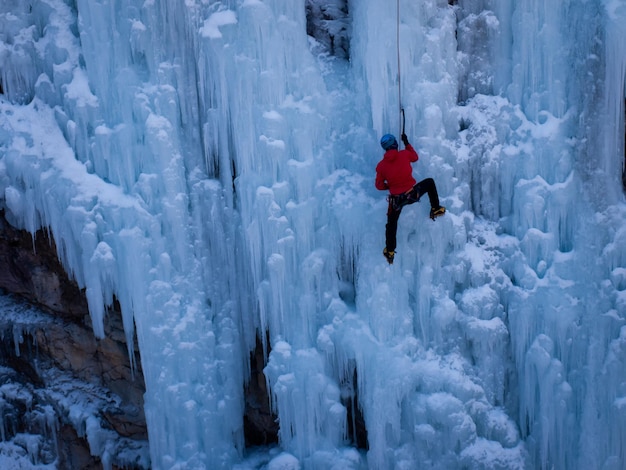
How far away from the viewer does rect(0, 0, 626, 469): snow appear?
619cm

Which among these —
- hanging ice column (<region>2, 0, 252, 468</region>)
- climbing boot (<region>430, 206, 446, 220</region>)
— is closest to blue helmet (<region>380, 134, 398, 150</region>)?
climbing boot (<region>430, 206, 446, 220</region>)

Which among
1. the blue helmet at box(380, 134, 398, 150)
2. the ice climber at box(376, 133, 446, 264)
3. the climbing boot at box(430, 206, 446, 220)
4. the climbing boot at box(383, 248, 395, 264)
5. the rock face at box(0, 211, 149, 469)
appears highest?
the blue helmet at box(380, 134, 398, 150)

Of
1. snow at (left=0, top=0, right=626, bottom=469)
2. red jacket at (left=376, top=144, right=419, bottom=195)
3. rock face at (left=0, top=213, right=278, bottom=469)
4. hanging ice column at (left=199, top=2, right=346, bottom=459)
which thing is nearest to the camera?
red jacket at (left=376, top=144, right=419, bottom=195)

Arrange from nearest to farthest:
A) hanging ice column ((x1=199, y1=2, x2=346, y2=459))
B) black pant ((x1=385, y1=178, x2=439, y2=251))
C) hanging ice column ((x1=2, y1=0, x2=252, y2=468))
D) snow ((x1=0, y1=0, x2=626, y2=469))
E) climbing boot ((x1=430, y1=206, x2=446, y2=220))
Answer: black pant ((x1=385, y1=178, x2=439, y2=251)) → climbing boot ((x1=430, y1=206, x2=446, y2=220)) → snow ((x1=0, y1=0, x2=626, y2=469)) → hanging ice column ((x1=199, y1=2, x2=346, y2=459)) → hanging ice column ((x1=2, y1=0, x2=252, y2=468))

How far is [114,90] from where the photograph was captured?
6535 mm

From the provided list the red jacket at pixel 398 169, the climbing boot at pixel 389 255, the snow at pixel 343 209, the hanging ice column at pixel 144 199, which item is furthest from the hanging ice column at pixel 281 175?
the red jacket at pixel 398 169

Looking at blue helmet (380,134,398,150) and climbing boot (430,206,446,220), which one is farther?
climbing boot (430,206,446,220)

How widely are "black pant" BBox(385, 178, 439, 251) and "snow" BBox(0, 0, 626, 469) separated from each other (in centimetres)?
33

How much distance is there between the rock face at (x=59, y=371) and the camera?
289 inches

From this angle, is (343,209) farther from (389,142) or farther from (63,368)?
(63,368)

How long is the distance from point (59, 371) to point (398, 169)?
4.80 meters

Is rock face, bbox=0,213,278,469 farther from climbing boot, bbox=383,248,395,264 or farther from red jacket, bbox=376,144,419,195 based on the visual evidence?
red jacket, bbox=376,144,419,195

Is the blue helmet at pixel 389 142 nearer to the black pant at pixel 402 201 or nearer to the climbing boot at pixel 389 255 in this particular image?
the black pant at pixel 402 201

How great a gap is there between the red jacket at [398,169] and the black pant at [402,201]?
0.07 metres
